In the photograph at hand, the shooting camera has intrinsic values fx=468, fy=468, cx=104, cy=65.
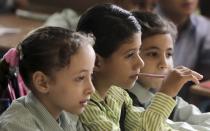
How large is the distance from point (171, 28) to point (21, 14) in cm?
172

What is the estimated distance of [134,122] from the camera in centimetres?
149

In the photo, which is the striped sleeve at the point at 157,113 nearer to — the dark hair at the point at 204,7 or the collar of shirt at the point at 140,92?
the collar of shirt at the point at 140,92

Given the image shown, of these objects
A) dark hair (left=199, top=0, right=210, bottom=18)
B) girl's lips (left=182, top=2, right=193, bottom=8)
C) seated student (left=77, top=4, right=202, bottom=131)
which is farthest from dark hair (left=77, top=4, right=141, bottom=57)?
dark hair (left=199, top=0, right=210, bottom=18)

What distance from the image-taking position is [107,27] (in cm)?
132

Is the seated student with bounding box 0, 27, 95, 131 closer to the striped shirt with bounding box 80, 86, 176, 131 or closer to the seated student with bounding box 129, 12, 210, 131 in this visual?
the striped shirt with bounding box 80, 86, 176, 131

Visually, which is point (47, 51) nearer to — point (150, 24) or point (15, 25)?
point (150, 24)

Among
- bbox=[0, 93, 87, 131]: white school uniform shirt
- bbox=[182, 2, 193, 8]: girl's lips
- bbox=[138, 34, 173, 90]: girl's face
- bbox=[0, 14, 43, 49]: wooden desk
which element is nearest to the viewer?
bbox=[0, 93, 87, 131]: white school uniform shirt

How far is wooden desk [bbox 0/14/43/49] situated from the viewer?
241cm

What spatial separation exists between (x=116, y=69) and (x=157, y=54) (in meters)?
0.26

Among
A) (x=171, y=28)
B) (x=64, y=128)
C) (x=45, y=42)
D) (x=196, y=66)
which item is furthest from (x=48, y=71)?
(x=196, y=66)

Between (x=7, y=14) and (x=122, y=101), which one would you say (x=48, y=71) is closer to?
(x=122, y=101)

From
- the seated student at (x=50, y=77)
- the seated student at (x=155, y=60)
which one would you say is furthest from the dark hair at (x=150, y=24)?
the seated student at (x=50, y=77)

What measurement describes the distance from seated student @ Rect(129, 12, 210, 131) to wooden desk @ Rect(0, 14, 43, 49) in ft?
3.12

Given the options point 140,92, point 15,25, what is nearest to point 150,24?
point 140,92
